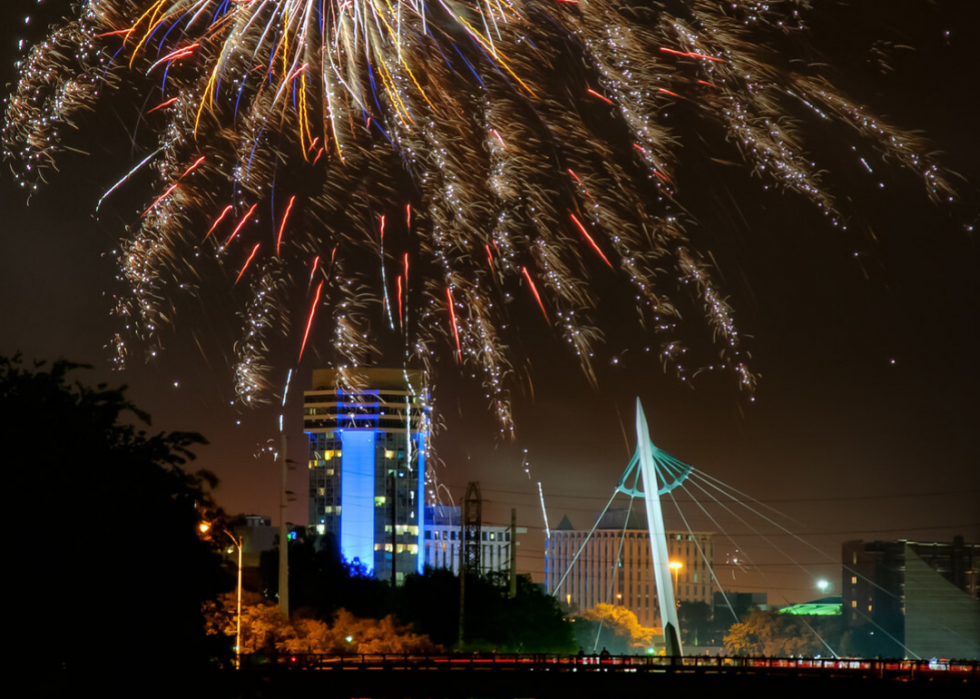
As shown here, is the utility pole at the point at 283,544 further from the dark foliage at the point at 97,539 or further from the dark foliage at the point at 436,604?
the dark foliage at the point at 436,604

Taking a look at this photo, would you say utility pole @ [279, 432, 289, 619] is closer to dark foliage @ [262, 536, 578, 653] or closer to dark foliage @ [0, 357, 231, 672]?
dark foliage @ [0, 357, 231, 672]

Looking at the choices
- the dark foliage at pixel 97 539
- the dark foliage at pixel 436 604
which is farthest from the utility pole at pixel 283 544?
the dark foliage at pixel 436 604

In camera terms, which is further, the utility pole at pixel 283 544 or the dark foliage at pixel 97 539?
the utility pole at pixel 283 544

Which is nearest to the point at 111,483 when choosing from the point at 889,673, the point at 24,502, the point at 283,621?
the point at 24,502

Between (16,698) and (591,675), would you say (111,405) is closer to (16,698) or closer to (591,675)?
(16,698)

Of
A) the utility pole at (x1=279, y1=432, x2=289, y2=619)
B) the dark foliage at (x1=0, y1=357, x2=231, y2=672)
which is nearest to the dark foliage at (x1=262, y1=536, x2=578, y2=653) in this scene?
the utility pole at (x1=279, y1=432, x2=289, y2=619)

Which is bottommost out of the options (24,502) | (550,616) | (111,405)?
(550,616)

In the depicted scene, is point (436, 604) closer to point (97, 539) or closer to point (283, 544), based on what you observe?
point (283, 544)

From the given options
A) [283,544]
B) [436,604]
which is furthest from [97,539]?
[436,604]

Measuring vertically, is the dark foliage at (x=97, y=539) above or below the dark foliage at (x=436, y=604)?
above
